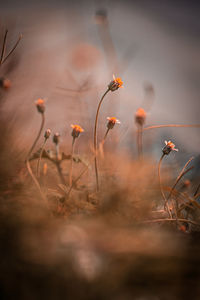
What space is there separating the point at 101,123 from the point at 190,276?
0.39 metres

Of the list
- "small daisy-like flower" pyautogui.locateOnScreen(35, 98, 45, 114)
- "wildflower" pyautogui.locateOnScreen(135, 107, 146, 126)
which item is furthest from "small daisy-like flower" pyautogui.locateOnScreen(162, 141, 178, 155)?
"small daisy-like flower" pyautogui.locateOnScreen(35, 98, 45, 114)

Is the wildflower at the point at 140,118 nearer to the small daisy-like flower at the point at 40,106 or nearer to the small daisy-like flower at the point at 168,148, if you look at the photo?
the small daisy-like flower at the point at 168,148

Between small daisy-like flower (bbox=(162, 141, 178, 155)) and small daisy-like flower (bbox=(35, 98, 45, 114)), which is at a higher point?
small daisy-like flower (bbox=(35, 98, 45, 114))

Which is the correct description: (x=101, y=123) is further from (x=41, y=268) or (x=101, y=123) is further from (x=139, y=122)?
(x=41, y=268)

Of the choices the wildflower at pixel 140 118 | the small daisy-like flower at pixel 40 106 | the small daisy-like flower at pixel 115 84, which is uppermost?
the small daisy-like flower at pixel 115 84

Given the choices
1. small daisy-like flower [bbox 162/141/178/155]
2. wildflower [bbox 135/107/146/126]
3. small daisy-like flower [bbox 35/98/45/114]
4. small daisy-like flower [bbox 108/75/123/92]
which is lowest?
small daisy-like flower [bbox 162/141/178/155]

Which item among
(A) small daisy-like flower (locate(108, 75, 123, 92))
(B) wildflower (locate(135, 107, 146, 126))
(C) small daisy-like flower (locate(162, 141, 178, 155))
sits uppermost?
(A) small daisy-like flower (locate(108, 75, 123, 92))

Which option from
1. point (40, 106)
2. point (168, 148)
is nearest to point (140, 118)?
point (168, 148)

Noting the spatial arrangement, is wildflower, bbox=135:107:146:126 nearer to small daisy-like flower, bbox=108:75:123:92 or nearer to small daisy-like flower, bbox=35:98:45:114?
small daisy-like flower, bbox=108:75:123:92

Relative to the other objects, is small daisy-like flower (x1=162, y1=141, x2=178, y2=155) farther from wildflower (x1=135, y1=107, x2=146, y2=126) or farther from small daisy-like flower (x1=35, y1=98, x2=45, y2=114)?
small daisy-like flower (x1=35, y1=98, x2=45, y2=114)

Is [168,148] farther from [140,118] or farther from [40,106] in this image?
[40,106]

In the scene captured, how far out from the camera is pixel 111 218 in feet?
0.60

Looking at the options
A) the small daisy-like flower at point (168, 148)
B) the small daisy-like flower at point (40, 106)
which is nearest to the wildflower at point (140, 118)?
the small daisy-like flower at point (168, 148)

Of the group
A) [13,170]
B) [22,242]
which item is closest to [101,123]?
[13,170]
